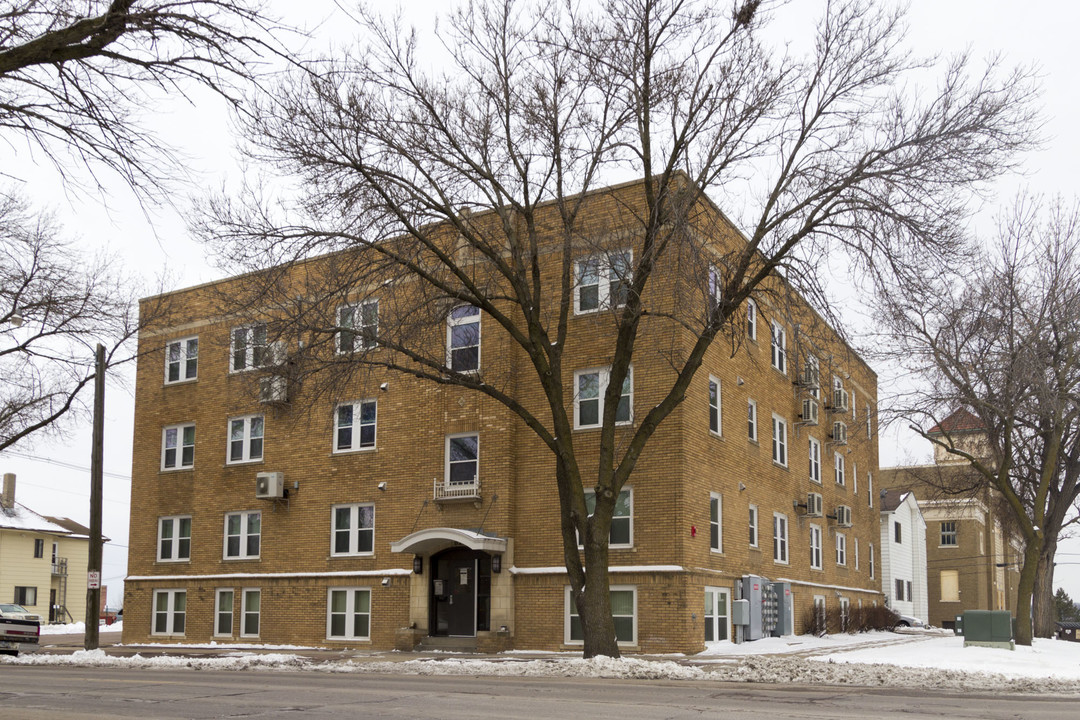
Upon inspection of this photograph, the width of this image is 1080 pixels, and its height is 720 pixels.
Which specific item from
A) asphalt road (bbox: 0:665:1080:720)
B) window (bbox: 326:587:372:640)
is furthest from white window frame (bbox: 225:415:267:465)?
asphalt road (bbox: 0:665:1080:720)

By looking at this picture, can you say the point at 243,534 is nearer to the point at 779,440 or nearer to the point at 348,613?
the point at 348,613

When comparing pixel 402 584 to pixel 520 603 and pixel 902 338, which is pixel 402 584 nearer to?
pixel 520 603

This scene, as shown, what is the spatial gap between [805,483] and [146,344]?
2325 centimetres

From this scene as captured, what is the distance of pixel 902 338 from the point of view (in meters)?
28.6

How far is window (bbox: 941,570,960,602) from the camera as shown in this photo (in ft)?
225

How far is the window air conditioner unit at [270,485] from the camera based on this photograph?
3184cm

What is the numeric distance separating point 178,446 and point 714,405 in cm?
1814

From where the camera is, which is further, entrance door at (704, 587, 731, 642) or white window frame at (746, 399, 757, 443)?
white window frame at (746, 399, 757, 443)

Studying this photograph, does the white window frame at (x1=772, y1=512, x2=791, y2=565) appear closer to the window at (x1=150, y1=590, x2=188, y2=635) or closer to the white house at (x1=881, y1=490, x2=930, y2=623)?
the window at (x1=150, y1=590, x2=188, y2=635)

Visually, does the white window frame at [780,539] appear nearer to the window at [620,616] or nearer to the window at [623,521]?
the window at [623,521]

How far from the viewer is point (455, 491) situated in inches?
1121

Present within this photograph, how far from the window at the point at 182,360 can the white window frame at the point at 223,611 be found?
730 cm

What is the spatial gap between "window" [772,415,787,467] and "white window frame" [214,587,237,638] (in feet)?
56.7

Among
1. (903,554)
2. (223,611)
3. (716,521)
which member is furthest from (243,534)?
(903,554)
